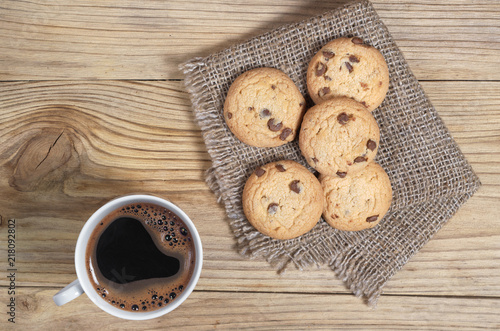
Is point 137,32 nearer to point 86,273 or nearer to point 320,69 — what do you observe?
point 320,69

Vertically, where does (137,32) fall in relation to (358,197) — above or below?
above

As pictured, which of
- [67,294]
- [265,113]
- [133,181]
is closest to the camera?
[67,294]

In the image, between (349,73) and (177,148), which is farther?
(177,148)

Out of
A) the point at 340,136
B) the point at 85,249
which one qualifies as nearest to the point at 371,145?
the point at 340,136

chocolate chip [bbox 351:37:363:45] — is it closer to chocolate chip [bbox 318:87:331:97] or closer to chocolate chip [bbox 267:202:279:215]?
chocolate chip [bbox 318:87:331:97]

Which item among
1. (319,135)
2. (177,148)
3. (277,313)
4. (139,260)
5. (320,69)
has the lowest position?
(277,313)

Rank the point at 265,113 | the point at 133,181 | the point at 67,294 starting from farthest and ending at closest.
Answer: the point at 133,181 < the point at 265,113 < the point at 67,294

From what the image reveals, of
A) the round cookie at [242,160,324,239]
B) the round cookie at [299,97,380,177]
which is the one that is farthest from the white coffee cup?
the round cookie at [299,97,380,177]

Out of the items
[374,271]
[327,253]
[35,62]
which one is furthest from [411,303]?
[35,62]
